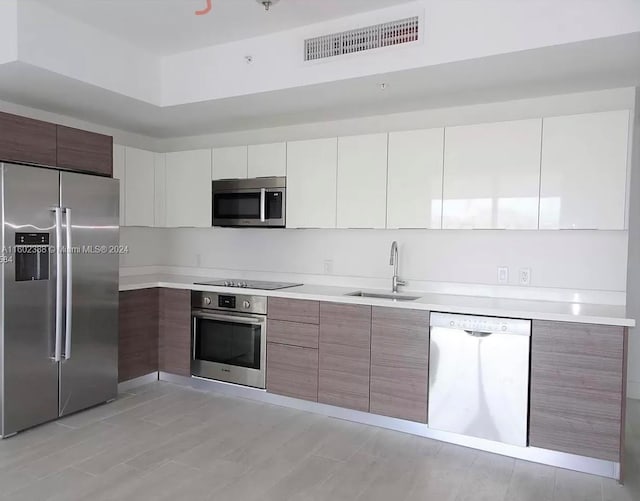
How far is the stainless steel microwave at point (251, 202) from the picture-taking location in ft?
12.8

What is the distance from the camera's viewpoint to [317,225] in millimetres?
3781

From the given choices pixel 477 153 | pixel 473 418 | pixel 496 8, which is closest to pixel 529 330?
pixel 473 418

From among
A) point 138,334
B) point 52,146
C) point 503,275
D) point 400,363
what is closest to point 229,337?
point 138,334

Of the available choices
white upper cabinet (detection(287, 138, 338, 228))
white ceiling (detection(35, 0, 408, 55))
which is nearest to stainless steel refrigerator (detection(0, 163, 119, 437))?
white ceiling (detection(35, 0, 408, 55))

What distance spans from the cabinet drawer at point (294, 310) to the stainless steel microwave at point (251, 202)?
65cm

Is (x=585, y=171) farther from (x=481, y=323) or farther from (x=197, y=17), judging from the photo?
(x=197, y=17)

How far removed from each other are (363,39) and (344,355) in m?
2.09

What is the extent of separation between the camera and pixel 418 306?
3.11 metres

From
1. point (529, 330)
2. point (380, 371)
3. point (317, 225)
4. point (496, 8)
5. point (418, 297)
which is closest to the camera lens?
point (496, 8)

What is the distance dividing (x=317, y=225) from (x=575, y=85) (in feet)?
6.58

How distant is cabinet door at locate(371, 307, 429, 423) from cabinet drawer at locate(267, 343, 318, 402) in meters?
0.47

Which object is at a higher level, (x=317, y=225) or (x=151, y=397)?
(x=317, y=225)

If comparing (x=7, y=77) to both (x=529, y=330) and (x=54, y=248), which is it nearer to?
(x=54, y=248)

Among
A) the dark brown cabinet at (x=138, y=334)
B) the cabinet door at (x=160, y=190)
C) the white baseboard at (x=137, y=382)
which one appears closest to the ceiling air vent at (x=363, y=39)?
the cabinet door at (x=160, y=190)
